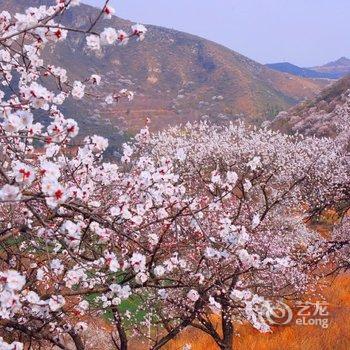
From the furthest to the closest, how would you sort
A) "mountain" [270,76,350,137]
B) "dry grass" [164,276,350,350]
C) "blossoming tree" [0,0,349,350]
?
"mountain" [270,76,350,137] → "dry grass" [164,276,350,350] → "blossoming tree" [0,0,349,350]

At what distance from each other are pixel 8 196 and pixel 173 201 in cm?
306

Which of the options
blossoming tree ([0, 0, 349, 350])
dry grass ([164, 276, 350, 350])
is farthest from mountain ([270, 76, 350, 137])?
blossoming tree ([0, 0, 349, 350])

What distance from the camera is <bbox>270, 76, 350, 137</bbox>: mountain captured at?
51.5 m

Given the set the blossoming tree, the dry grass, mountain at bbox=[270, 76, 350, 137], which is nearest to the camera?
the blossoming tree

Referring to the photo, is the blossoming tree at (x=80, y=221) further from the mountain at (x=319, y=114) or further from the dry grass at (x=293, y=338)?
the mountain at (x=319, y=114)

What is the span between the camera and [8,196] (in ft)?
8.05

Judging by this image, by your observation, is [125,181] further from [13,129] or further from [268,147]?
[268,147]

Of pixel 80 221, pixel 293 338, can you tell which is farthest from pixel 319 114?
pixel 80 221

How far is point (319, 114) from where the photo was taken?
6053cm

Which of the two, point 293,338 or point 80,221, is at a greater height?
point 80,221

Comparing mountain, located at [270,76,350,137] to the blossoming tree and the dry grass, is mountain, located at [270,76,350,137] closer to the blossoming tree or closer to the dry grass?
the dry grass

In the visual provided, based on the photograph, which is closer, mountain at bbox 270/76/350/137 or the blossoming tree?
the blossoming tree

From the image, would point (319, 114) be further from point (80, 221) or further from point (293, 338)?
point (80, 221)

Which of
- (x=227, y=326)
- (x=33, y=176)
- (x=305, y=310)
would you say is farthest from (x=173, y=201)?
(x=305, y=310)
